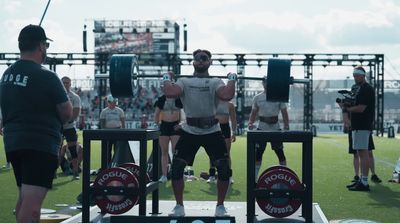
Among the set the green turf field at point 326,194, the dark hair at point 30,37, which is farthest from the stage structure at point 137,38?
the dark hair at point 30,37

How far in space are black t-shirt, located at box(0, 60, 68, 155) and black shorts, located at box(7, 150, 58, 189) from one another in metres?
0.04

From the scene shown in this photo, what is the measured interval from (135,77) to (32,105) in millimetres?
2480

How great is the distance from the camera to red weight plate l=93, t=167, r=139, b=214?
5375 millimetres

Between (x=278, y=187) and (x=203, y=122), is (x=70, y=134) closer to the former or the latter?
(x=203, y=122)

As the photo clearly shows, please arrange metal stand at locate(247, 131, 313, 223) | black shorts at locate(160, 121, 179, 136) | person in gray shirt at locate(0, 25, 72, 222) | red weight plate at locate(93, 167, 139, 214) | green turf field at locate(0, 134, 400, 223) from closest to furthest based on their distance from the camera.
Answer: person in gray shirt at locate(0, 25, 72, 222) < metal stand at locate(247, 131, 313, 223) < red weight plate at locate(93, 167, 139, 214) < green turf field at locate(0, 134, 400, 223) < black shorts at locate(160, 121, 179, 136)

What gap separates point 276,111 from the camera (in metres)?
8.33

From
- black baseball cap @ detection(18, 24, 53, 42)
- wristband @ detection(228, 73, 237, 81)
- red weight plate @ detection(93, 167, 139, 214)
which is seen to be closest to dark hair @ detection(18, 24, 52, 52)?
black baseball cap @ detection(18, 24, 53, 42)

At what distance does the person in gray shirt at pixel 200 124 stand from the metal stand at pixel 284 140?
489mm

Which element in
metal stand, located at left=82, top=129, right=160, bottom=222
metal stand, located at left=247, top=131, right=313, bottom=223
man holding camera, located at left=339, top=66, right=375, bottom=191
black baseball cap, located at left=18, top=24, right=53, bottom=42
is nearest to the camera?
black baseball cap, located at left=18, top=24, right=53, bottom=42

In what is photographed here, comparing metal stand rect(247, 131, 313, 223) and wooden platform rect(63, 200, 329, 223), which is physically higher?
metal stand rect(247, 131, 313, 223)

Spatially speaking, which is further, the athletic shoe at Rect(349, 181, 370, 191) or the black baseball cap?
the athletic shoe at Rect(349, 181, 370, 191)

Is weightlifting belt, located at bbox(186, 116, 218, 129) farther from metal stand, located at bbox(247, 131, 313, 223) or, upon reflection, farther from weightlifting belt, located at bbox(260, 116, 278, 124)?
weightlifting belt, located at bbox(260, 116, 278, 124)

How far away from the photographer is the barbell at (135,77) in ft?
18.7

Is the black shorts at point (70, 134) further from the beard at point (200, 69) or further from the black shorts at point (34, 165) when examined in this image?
the black shorts at point (34, 165)
